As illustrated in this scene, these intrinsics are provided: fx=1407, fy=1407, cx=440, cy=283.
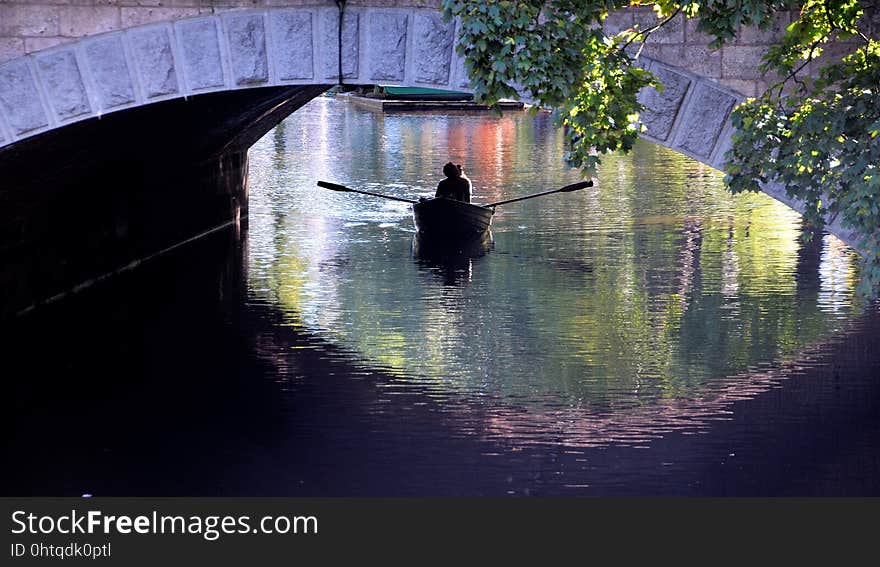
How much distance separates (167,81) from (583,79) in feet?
10.9

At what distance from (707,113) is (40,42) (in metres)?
4.69

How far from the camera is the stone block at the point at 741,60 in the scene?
9609mm

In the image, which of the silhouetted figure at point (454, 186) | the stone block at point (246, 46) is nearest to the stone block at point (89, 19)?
the stone block at point (246, 46)

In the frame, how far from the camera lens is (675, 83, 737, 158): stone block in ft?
31.6

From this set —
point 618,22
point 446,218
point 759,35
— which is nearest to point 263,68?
point 618,22

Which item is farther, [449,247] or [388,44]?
[449,247]

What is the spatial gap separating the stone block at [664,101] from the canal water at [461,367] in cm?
267

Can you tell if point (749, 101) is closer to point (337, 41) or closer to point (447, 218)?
point (337, 41)

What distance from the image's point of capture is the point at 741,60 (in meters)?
9.62

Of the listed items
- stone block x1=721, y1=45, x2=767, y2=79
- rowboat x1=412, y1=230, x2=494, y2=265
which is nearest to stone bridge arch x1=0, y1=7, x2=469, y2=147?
stone block x1=721, y1=45, x2=767, y2=79

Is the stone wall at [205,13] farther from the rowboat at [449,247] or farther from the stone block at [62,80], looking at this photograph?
the rowboat at [449,247]

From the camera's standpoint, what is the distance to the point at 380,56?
9.89 meters

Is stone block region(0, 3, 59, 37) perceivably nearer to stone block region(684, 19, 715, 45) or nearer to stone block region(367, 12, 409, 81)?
stone block region(367, 12, 409, 81)

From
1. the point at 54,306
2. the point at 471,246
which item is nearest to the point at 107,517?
the point at 54,306
